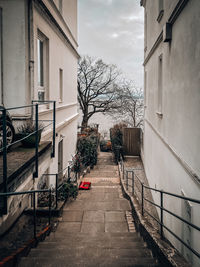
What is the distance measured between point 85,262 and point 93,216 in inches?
134

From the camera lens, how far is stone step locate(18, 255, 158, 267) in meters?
4.25

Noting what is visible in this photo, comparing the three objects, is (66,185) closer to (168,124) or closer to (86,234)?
(86,234)

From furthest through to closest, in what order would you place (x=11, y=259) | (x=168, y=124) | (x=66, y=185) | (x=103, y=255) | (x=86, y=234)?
(x=66, y=185)
(x=168, y=124)
(x=86, y=234)
(x=103, y=255)
(x=11, y=259)

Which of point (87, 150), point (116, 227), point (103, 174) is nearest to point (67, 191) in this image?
point (116, 227)

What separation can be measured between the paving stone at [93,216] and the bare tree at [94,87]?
2281cm

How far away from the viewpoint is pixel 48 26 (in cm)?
838

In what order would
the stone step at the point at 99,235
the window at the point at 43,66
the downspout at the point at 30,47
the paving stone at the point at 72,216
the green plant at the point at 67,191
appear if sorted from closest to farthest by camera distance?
the stone step at the point at 99,235 → the downspout at the point at 30,47 → the paving stone at the point at 72,216 → the window at the point at 43,66 → the green plant at the point at 67,191

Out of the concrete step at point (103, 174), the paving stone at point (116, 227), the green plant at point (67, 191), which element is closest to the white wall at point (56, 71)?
the green plant at point (67, 191)

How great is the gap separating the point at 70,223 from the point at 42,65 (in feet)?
15.1

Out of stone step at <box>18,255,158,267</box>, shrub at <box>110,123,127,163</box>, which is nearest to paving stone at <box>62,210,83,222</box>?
stone step at <box>18,255,158,267</box>

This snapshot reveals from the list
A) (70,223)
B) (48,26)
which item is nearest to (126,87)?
(48,26)

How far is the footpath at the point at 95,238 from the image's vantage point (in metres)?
4.44

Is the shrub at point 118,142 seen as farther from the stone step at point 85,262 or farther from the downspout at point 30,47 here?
the stone step at point 85,262

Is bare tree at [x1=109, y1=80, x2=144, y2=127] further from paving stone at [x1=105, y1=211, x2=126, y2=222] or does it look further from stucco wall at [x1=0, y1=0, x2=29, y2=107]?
stucco wall at [x1=0, y1=0, x2=29, y2=107]
